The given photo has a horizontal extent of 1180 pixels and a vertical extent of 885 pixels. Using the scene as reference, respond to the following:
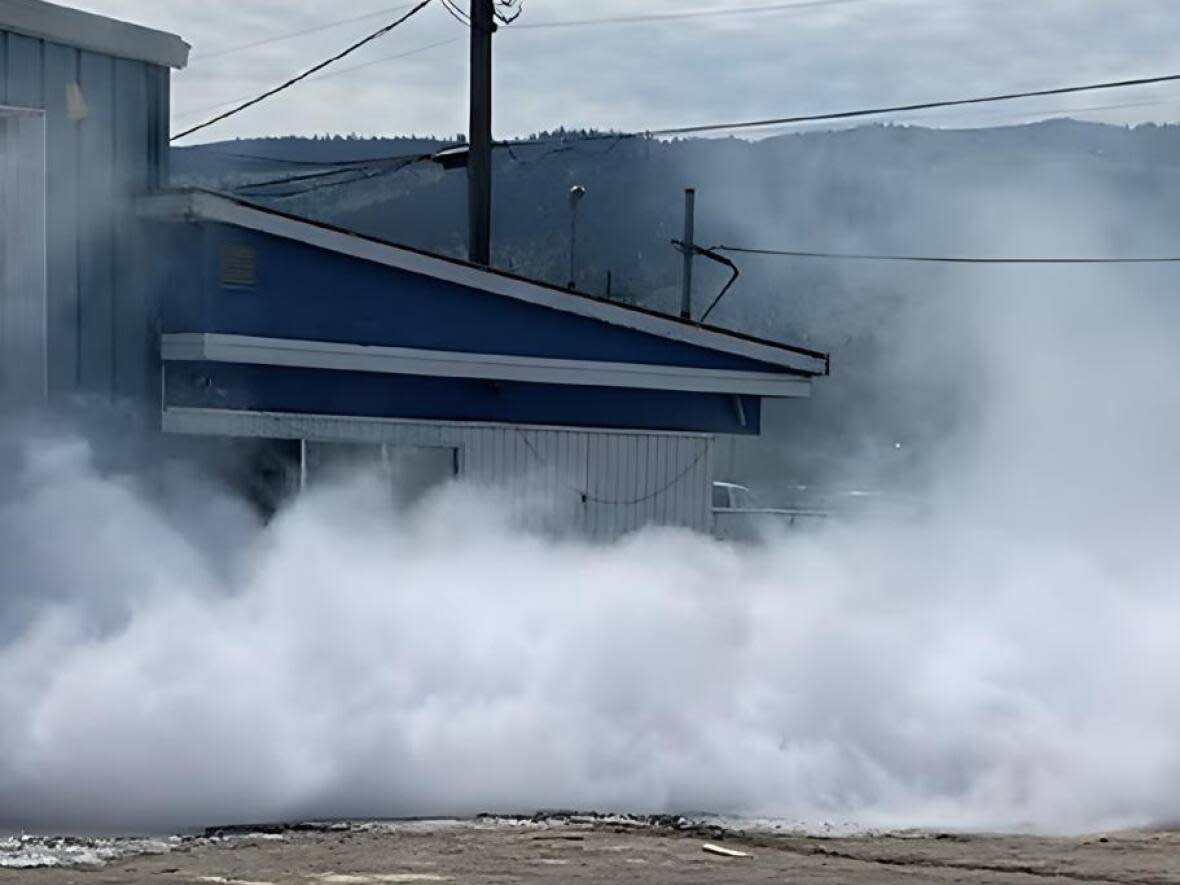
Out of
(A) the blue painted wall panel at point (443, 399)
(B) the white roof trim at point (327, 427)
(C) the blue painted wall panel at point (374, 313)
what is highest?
(C) the blue painted wall panel at point (374, 313)

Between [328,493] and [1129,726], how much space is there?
675 cm

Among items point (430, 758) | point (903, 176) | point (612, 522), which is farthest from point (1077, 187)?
point (430, 758)

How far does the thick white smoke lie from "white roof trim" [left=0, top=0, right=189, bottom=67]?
2719mm

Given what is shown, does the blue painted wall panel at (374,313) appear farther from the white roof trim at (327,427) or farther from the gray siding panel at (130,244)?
the white roof trim at (327,427)

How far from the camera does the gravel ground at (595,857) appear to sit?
33.5 feet

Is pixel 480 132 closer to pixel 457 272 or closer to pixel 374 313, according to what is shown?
pixel 457 272

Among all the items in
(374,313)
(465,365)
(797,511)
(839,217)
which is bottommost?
(797,511)

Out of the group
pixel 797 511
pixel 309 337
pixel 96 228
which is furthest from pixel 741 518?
pixel 96 228

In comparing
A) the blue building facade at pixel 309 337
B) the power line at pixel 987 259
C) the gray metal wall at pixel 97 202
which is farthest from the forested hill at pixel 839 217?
the gray metal wall at pixel 97 202

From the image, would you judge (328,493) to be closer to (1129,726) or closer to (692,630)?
(692,630)

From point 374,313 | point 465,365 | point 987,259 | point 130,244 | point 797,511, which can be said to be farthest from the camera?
point 987,259

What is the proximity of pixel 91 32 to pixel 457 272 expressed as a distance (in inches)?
149

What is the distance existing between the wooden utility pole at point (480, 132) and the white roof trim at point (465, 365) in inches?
205

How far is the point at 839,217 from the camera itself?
139m
